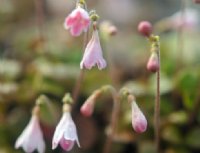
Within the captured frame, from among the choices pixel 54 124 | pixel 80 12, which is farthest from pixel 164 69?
pixel 80 12

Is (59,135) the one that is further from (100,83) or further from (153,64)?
(100,83)

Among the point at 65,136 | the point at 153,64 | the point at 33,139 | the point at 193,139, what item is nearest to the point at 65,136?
the point at 65,136

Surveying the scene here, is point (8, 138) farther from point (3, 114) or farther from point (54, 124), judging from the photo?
point (54, 124)

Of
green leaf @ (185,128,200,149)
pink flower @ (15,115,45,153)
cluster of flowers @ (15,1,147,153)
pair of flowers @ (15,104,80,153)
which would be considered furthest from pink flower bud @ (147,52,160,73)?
green leaf @ (185,128,200,149)

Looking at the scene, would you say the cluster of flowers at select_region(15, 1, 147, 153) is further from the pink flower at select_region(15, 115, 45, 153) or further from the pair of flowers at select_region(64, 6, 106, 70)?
the pink flower at select_region(15, 115, 45, 153)

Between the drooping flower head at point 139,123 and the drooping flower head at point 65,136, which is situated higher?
the drooping flower head at point 139,123

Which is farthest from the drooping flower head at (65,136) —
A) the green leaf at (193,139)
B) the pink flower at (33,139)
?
the green leaf at (193,139)

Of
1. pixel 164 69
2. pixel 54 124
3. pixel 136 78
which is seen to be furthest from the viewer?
pixel 136 78

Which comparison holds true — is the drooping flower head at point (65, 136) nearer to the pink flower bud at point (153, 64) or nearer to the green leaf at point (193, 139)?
the pink flower bud at point (153, 64)
